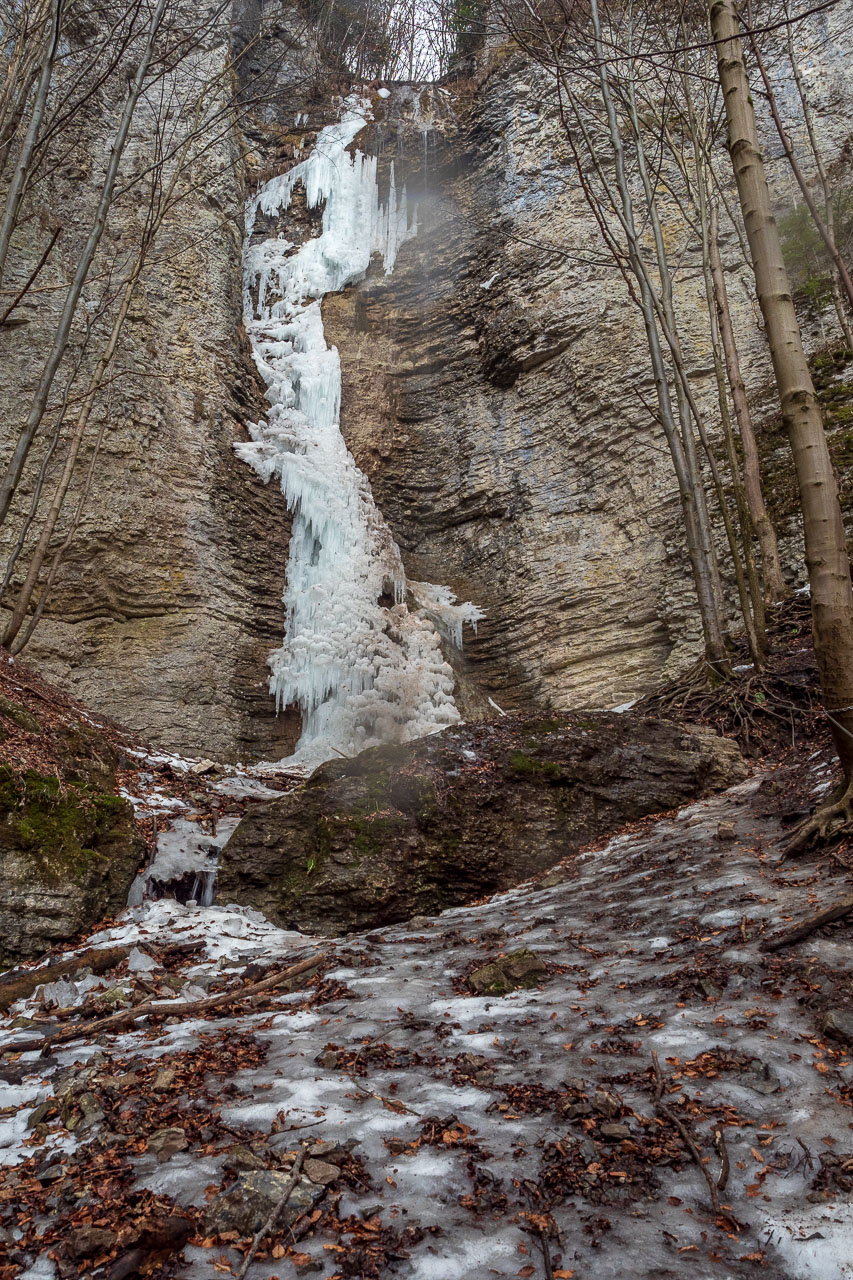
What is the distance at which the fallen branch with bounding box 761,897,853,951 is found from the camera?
8.50 ft

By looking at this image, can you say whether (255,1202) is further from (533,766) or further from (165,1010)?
(533,766)

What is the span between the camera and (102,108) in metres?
14.0

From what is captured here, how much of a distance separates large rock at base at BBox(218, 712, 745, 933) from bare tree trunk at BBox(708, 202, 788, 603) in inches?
149

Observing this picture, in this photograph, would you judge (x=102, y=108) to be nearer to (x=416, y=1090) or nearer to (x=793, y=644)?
(x=793, y=644)

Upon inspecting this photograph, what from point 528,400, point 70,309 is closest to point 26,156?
point 70,309

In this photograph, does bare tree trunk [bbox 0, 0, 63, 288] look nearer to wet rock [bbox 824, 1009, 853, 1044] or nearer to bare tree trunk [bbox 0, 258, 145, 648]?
bare tree trunk [bbox 0, 258, 145, 648]

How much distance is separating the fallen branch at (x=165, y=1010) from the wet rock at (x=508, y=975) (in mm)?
946

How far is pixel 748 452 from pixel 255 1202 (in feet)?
29.5

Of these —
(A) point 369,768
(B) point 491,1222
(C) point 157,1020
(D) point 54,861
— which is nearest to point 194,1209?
(B) point 491,1222

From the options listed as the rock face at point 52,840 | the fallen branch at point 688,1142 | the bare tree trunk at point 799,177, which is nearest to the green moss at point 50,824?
the rock face at point 52,840

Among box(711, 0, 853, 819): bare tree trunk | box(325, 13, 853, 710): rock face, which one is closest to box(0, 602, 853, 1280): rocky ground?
box(711, 0, 853, 819): bare tree trunk

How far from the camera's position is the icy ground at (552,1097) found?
1.52 m

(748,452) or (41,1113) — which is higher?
(748,452)

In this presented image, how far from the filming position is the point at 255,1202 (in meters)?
1.68
